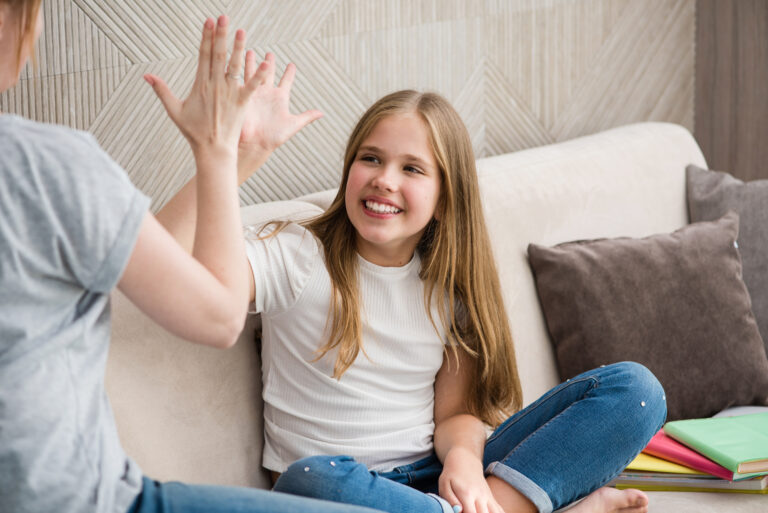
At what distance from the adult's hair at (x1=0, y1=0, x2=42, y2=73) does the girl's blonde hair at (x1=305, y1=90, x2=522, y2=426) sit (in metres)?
0.68

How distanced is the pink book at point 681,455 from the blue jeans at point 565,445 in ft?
0.40

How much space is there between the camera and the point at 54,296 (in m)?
0.85

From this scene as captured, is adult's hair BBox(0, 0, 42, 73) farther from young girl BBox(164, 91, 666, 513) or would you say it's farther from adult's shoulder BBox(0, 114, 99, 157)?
young girl BBox(164, 91, 666, 513)

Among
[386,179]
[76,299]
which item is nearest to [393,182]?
[386,179]

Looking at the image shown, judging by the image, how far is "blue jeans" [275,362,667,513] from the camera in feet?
4.59

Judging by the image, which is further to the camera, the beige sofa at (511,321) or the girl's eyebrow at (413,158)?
the girl's eyebrow at (413,158)

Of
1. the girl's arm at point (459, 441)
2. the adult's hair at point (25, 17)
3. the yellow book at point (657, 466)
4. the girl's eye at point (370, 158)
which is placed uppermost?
the adult's hair at point (25, 17)

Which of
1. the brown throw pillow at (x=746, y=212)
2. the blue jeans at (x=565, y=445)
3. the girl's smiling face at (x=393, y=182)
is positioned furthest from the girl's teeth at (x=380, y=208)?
the brown throw pillow at (x=746, y=212)

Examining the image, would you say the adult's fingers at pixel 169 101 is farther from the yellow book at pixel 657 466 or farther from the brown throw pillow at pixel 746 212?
the brown throw pillow at pixel 746 212

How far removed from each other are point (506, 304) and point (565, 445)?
1.41ft

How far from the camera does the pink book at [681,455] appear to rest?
1.56m

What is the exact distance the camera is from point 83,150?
0.84 m

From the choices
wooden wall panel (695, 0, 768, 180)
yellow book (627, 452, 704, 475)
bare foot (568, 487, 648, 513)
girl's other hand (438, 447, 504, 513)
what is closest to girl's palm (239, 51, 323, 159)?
girl's other hand (438, 447, 504, 513)

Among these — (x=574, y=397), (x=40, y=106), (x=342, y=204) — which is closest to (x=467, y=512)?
(x=574, y=397)
